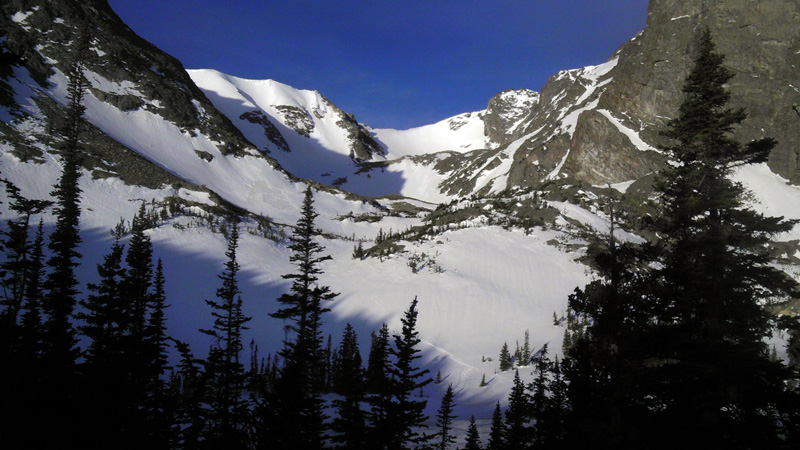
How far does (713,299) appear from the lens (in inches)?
433

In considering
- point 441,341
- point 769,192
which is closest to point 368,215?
point 441,341

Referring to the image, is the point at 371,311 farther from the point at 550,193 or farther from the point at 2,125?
the point at 2,125

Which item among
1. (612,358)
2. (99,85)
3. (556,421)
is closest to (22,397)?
(612,358)

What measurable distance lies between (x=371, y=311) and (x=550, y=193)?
9115cm

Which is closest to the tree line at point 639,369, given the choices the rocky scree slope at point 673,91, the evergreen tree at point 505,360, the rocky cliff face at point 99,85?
the evergreen tree at point 505,360

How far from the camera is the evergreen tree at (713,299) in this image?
1002cm

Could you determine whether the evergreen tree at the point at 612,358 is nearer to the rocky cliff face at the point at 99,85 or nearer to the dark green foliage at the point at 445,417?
the dark green foliage at the point at 445,417

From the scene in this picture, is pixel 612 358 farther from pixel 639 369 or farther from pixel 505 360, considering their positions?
pixel 505 360

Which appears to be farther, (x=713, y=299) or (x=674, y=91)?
(x=674, y=91)

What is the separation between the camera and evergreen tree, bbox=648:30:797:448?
10.0 meters

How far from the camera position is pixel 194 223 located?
10356cm

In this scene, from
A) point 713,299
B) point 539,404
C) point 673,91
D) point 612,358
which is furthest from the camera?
point 673,91

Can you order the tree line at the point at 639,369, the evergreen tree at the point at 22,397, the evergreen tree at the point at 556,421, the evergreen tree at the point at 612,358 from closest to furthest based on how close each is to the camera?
the evergreen tree at the point at 22,397, the tree line at the point at 639,369, the evergreen tree at the point at 612,358, the evergreen tree at the point at 556,421

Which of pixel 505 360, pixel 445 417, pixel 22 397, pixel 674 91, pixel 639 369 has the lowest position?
pixel 505 360
